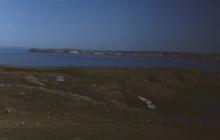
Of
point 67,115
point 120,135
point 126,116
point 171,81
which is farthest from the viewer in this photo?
point 171,81

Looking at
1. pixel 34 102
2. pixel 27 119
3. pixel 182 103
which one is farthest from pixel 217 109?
pixel 27 119

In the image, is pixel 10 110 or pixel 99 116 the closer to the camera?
pixel 10 110

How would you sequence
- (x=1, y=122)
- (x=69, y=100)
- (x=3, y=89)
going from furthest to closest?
(x=3, y=89), (x=69, y=100), (x=1, y=122)

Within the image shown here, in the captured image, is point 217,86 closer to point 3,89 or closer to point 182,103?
point 182,103

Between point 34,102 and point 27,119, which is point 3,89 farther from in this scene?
point 27,119

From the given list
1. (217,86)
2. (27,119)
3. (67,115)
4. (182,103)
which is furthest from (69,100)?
(217,86)

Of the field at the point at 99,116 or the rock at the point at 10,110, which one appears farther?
the rock at the point at 10,110

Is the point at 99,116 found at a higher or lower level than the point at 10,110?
lower

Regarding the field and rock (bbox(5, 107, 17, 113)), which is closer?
the field

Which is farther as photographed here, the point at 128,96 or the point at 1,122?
the point at 128,96

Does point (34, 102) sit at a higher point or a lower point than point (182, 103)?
higher
